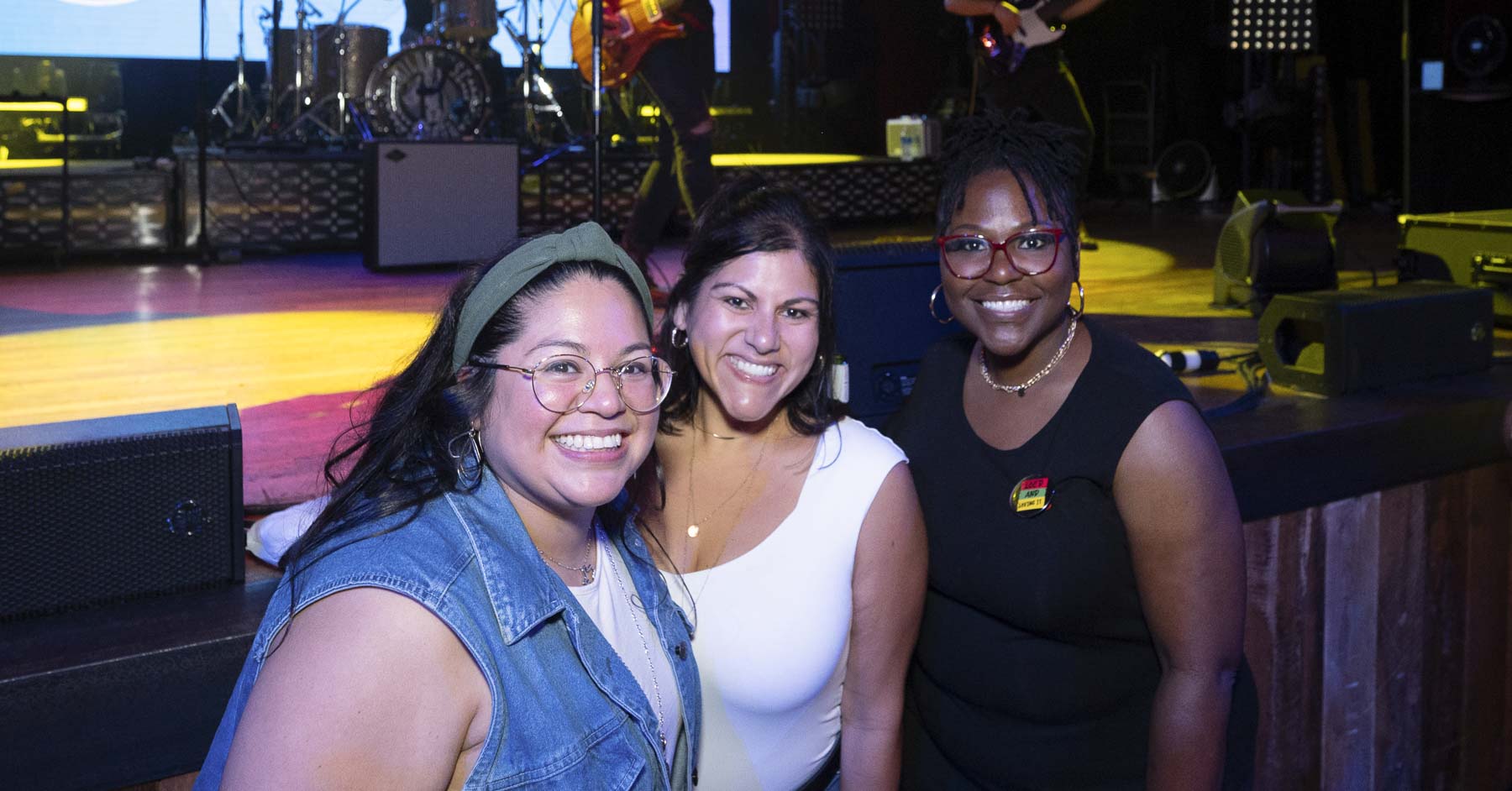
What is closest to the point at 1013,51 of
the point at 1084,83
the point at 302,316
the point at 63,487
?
the point at 302,316

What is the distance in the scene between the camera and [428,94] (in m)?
7.71

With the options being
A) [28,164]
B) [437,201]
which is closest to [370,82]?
[437,201]

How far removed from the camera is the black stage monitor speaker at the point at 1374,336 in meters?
3.11

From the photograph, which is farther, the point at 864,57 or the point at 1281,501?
the point at 864,57

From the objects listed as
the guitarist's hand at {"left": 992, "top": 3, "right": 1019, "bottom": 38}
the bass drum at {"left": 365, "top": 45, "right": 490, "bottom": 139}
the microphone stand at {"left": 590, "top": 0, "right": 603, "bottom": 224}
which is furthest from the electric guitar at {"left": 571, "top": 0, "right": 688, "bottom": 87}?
the bass drum at {"left": 365, "top": 45, "right": 490, "bottom": 139}

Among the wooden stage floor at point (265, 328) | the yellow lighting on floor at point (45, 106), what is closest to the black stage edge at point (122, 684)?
the wooden stage floor at point (265, 328)

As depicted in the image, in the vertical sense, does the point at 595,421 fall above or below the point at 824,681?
above

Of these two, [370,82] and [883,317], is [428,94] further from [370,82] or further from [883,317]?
[883,317]

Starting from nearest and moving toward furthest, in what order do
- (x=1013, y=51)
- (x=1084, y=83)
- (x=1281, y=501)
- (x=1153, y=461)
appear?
(x=1153, y=461), (x=1281, y=501), (x=1013, y=51), (x=1084, y=83)

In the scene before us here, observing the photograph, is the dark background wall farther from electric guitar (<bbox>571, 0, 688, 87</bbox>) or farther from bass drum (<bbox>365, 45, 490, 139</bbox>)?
electric guitar (<bbox>571, 0, 688, 87</bbox>)

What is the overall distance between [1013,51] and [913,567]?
15.1 ft

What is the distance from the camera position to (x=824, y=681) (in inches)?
68.9

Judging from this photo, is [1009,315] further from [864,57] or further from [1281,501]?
[864,57]

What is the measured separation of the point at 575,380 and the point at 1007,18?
16.2ft
